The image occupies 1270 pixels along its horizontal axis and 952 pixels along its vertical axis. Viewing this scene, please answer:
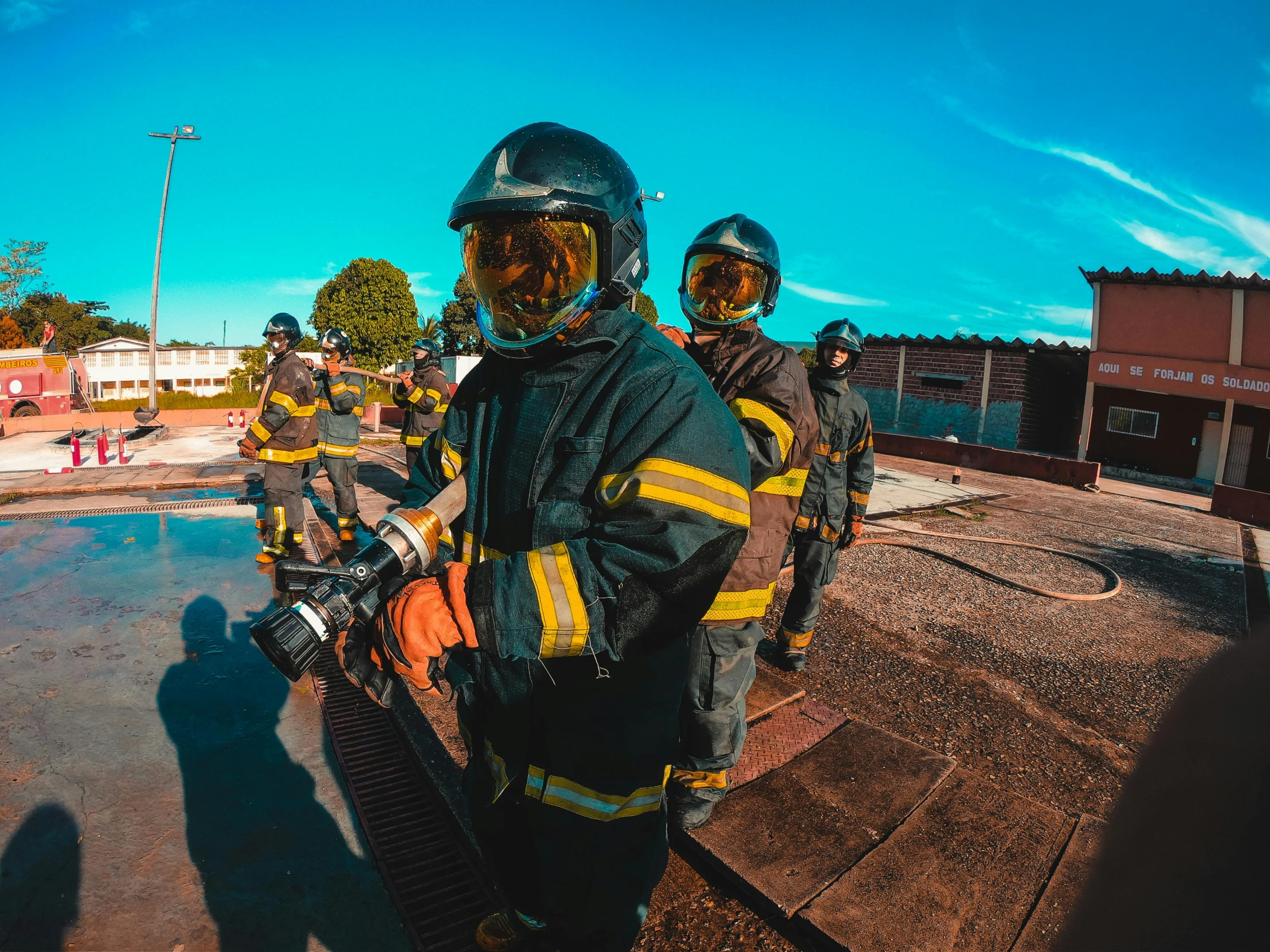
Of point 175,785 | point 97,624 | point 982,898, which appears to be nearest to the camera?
point 982,898

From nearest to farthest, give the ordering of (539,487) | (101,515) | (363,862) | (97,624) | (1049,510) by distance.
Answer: (539,487) < (363,862) < (97,624) < (101,515) < (1049,510)

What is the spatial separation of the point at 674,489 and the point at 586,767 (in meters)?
0.71

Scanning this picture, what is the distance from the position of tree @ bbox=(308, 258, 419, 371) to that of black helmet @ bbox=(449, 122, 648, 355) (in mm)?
43577

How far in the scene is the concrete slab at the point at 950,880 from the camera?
2.09m

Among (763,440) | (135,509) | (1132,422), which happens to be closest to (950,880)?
(763,440)

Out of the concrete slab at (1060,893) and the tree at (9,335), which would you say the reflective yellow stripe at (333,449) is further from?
the tree at (9,335)

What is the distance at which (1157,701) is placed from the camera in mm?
4121

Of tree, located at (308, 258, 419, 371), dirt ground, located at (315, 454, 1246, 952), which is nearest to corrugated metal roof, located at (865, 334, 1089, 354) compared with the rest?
dirt ground, located at (315, 454, 1246, 952)

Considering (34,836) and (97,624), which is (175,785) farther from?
(97,624)

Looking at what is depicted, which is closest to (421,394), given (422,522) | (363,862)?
(363,862)

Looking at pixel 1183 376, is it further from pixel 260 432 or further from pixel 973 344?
pixel 260 432

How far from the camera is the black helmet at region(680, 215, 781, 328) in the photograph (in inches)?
118

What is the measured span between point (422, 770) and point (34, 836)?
1390mm

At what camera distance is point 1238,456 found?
16312mm
